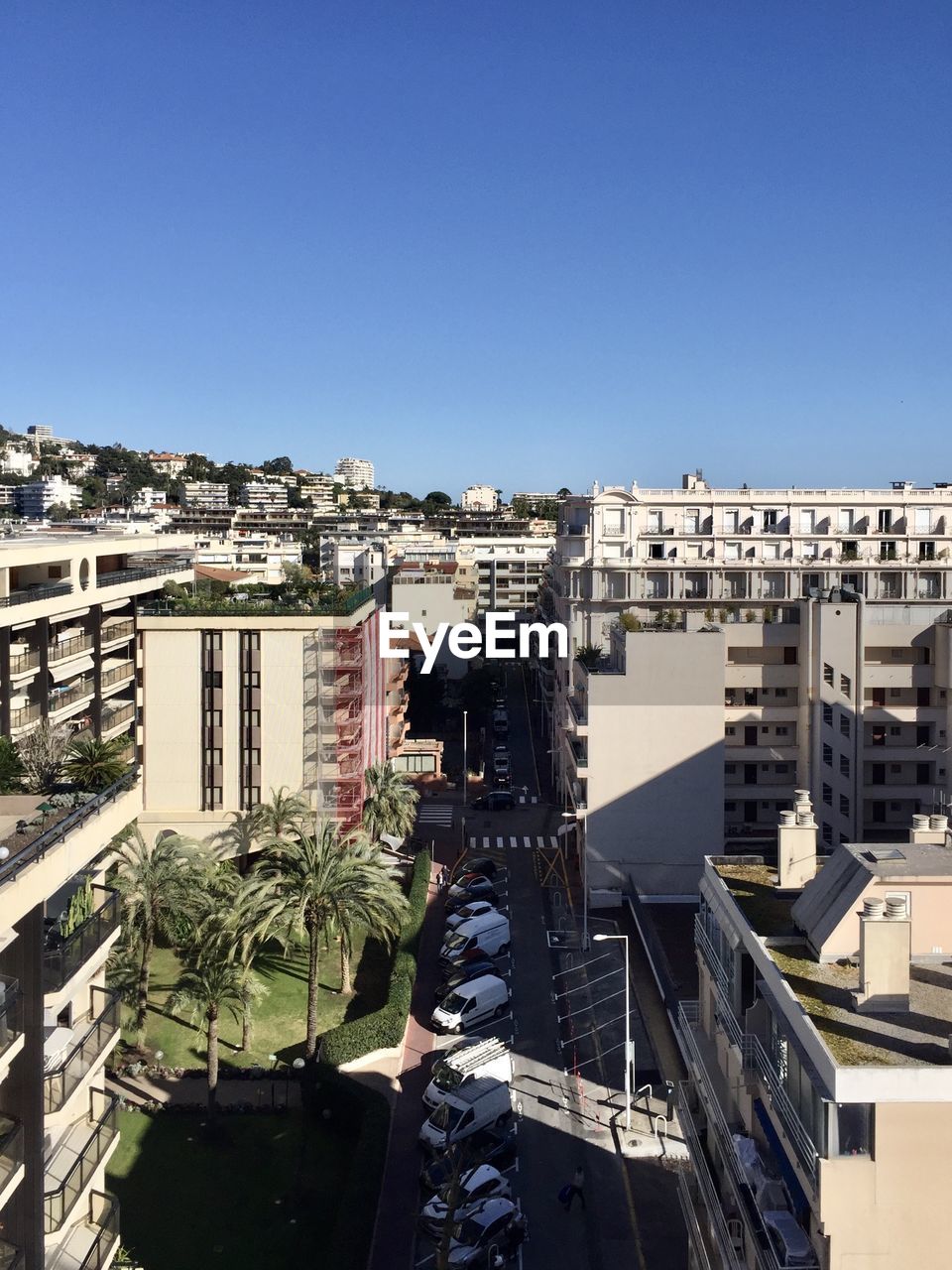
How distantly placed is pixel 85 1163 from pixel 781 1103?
8.70m

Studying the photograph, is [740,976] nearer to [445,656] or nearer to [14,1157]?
[14,1157]

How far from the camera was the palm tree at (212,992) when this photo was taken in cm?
2555

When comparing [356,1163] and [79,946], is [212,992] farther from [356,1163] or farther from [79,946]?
[79,946]

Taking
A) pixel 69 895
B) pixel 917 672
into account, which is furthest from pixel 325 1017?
pixel 917 672

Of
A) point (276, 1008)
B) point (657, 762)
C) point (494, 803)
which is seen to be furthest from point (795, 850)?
point (494, 803)

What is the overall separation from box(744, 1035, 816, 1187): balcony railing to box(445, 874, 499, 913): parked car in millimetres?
25153

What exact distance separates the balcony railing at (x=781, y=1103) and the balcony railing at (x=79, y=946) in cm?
862

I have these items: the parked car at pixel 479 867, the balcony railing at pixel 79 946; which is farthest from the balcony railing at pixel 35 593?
the parked car at pixel 479 867

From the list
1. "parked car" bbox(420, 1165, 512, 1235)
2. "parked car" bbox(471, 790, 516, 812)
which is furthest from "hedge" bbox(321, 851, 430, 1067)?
"parked car" bbox(471, 790, 516, 812)

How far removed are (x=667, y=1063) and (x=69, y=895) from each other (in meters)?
19.1

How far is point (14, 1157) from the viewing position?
10.8 metres

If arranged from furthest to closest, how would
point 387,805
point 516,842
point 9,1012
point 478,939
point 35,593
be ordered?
1. point 516,842
2. point 387,805
3. point 478,939
4. point 35,593
5. point 9,1012

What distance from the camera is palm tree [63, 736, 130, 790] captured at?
15.6 m

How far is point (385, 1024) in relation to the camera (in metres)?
27.9
